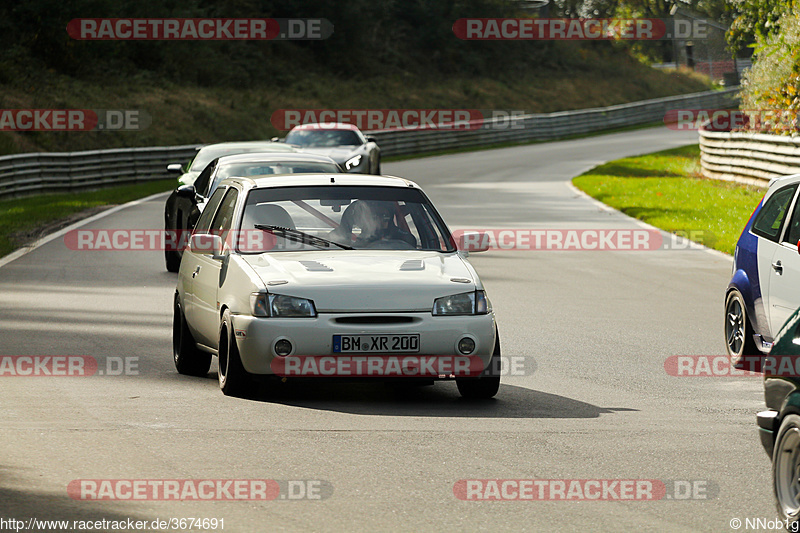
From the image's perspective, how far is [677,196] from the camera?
29.0 m

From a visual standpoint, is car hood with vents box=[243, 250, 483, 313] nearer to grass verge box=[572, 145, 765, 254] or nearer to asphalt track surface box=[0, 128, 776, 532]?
asphalt track surface box=[0, 128, 776, 532]

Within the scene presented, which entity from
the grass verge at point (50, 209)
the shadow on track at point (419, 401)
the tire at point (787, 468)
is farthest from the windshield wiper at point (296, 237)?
the grass verge at point (50, 209)

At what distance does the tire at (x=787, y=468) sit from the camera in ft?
17.2

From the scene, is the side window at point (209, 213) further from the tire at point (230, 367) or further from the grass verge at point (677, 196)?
the grass verge at point (677, 196)

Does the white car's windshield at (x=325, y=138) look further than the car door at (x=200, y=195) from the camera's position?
Yes

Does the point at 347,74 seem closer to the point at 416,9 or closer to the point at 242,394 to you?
the point at 416,9

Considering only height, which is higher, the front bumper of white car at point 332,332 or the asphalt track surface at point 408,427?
the front bumper of white car at point 332,332

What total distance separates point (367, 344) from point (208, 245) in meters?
1.72

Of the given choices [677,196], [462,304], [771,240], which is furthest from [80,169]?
[462,304]

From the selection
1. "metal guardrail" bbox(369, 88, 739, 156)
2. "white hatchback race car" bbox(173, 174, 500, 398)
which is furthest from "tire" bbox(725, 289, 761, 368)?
"metal guardrail" bbox(369, 88, 739, 156)

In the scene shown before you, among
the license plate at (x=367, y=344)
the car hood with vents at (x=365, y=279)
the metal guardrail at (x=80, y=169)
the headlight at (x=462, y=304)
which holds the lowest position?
the metal guardrail at (x=80, y=169)

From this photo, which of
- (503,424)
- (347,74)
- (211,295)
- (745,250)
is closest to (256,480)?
(503,424)

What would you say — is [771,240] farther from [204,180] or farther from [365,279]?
[204,180]

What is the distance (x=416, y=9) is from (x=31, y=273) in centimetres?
6254
